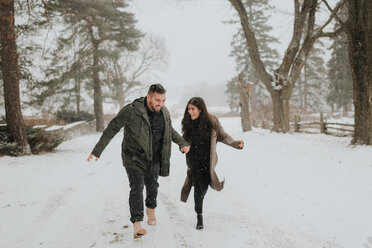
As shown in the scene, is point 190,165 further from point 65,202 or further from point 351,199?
point 351,199

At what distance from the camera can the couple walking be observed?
3.49m

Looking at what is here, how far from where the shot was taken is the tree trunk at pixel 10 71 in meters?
9.04

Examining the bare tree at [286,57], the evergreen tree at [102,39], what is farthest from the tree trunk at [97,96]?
the bare tree at [286,57]

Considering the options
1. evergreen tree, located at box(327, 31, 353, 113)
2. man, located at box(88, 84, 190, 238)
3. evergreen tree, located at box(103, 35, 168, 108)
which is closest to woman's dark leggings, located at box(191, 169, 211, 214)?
man, located at box(88, 84, 190, 238)

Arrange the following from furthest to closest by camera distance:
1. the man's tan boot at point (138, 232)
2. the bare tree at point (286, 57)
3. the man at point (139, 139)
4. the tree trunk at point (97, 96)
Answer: the tree trunk at point (97, 96), the bare tree at point (286, 57), the man at point (139, 139), the man's tan boot at point (138, 232)

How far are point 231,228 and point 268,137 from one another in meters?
10.3

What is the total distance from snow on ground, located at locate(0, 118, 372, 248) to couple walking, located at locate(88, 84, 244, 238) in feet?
1.48

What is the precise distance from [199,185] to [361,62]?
25.2 ft

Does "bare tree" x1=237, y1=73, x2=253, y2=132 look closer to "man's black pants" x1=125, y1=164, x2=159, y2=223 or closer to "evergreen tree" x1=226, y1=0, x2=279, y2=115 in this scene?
"evergreen tree" x1=226, y1=0, x2=279, y2=115

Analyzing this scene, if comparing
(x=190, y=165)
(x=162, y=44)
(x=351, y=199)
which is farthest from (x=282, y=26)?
(x=162, y=44)

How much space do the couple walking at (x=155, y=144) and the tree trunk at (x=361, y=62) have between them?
658 centimetres

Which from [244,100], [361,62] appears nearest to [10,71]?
[361,62]

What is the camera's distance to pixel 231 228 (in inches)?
148

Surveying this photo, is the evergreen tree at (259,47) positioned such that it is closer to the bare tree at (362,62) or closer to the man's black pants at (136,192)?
the bare tree at (362,62)
